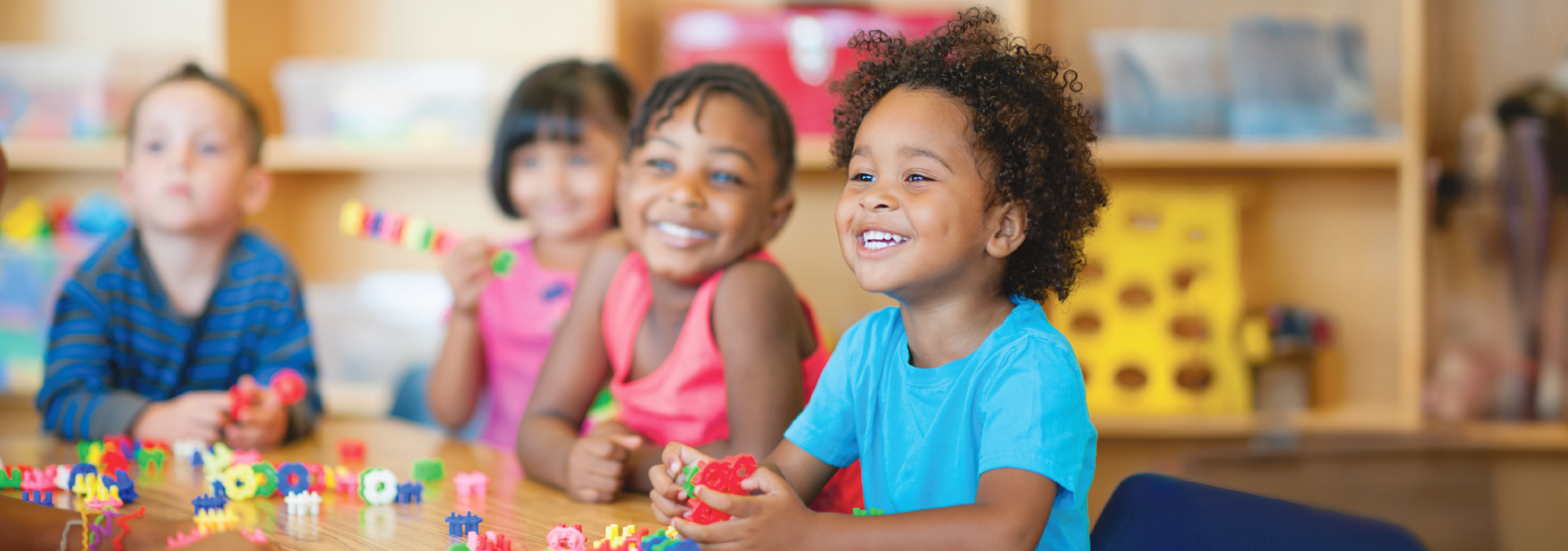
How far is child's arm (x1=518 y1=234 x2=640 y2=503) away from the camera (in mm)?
979

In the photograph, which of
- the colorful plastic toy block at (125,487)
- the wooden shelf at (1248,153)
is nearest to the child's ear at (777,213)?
the colorful plastic toy block at (125,487)

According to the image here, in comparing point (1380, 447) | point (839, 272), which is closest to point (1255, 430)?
point (1380, 447)

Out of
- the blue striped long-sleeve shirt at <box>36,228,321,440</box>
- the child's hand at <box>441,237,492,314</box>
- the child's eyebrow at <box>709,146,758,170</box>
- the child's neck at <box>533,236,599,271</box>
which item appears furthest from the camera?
the child's neck at <box>533,236,599,271</box>

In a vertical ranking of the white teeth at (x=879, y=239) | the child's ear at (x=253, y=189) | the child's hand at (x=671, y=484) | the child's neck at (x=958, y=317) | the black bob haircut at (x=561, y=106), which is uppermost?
the black bob haircut at (x=561, y=106)

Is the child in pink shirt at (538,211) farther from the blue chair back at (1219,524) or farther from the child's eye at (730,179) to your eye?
the blue chair back at (1219,524)

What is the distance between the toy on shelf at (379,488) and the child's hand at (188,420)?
0.36m

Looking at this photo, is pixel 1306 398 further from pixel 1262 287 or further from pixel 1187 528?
pixel 1187 528

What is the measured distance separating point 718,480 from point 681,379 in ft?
1.08

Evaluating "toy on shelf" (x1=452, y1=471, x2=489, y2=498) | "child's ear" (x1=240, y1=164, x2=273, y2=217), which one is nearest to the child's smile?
"toy on shelf" (x1=452, y1=471, x2=489, y2=498)

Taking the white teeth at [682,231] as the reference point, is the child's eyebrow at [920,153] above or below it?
above

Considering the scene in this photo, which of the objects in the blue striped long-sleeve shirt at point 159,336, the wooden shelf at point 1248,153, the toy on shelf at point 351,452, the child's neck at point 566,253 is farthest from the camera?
the wooden shelf at point 1248,153

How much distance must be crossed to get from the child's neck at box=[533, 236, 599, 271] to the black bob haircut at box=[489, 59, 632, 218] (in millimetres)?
109

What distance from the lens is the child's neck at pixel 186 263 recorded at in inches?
54.5

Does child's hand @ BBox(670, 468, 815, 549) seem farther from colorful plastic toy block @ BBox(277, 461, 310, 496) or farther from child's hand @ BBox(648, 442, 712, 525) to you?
colorful plastic toy block @ BBox(277, 461, 310, 496)
